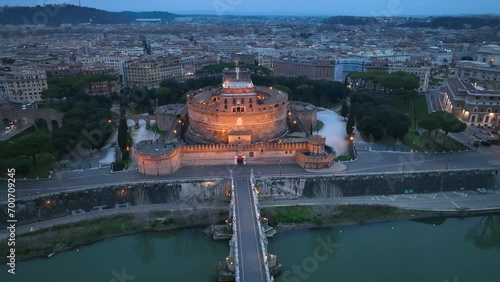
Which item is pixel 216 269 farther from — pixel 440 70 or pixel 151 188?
pixel 440 70

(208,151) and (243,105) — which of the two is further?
(243,105)

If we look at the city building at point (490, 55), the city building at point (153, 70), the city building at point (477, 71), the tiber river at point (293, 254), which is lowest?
the tiber river at point (293, 254)

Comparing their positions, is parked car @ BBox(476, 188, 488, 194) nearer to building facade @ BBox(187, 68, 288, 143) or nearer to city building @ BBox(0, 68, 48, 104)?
building facade @ BBox(187, 68, 288, 143)

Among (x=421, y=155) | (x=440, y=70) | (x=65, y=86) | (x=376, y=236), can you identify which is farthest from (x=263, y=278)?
(x=440, y=70)

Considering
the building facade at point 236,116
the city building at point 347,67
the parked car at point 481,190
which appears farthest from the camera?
the city building at point 347,67

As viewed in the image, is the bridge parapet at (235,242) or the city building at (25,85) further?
the city building at (25,85)

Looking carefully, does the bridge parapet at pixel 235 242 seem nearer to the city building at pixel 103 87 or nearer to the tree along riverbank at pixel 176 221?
the tree along riverbank at pixel 176 221

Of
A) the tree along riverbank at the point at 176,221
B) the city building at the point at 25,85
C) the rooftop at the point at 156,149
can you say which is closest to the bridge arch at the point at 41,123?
the city building at the point at 25,85
